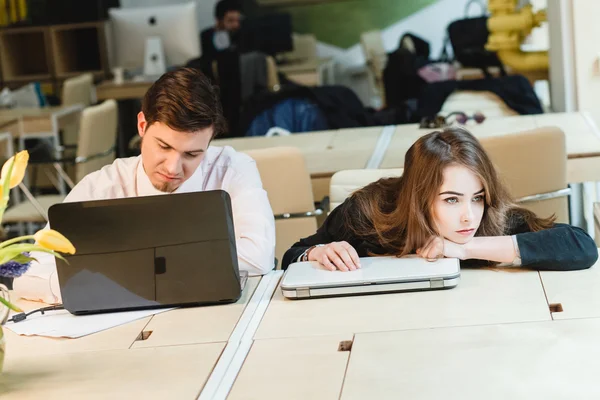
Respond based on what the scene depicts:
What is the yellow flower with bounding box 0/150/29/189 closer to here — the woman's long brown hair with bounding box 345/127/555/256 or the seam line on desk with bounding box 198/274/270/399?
the seam line on desk with bounding box 198/274/270/399

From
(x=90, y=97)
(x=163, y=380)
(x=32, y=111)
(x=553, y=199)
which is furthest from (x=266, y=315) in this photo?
(x=90, y=97)

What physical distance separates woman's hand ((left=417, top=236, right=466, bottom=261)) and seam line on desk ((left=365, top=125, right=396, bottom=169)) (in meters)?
1.27

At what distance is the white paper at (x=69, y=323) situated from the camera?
184cm

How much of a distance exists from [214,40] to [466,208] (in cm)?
551

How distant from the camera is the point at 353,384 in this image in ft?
4.71

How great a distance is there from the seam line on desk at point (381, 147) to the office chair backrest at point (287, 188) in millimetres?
429

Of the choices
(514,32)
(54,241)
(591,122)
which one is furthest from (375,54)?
(54,241)

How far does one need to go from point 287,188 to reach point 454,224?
0.94m

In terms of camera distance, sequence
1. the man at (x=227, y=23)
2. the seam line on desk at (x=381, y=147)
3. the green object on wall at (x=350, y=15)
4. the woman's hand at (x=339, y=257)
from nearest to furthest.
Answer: the woman's hand at (x=339, y=257), the seam line on desk at (x=381, y=147), the man at (x=227, y=23), the green object on wall at (x=350, y=15)

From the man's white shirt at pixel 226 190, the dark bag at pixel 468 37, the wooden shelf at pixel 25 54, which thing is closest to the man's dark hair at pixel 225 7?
the wooden shelf at pixel 25 54

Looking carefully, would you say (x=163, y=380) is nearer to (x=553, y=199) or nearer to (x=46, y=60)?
(x=553, y=199)

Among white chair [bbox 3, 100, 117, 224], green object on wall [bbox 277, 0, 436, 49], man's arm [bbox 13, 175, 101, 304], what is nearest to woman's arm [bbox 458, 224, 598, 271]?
man's arm [bbox 13, 175, 101, 304]

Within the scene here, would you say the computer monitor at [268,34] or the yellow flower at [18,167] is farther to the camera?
the computer monitor at [268,34]

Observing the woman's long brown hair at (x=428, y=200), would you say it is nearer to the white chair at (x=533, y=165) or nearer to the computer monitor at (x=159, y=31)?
the white chair at (x=533, y=165)
